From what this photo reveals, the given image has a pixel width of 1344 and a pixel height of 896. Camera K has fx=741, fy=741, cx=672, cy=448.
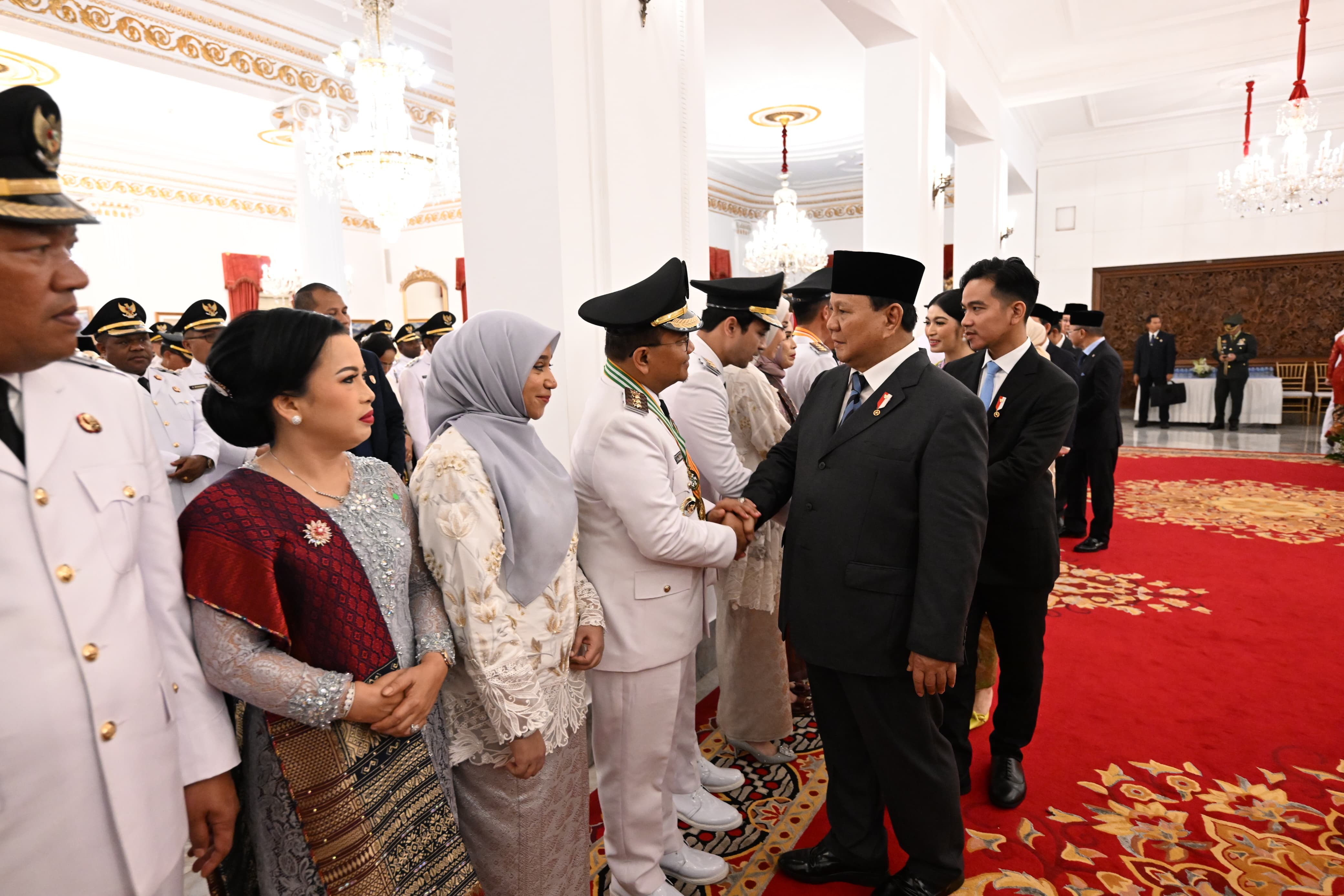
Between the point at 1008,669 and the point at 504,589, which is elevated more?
the point at 504,589

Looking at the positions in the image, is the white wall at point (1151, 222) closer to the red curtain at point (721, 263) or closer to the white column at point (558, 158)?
the red curtain at point (721, 263)

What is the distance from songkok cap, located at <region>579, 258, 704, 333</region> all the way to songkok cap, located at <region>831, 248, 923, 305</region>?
1.29 feet

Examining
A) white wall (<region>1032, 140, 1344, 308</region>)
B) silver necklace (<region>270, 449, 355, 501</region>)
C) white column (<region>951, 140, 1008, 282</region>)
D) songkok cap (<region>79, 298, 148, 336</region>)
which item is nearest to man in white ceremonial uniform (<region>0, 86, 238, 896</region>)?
silver necklace (<region>270, 449, 355, 501</region>)

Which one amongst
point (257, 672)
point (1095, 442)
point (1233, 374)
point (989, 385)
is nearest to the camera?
point (257, 672)

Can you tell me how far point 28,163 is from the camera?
36.9 inches

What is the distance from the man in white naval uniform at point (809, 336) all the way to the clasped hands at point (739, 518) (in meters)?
1.37

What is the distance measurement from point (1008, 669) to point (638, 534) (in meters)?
1.48

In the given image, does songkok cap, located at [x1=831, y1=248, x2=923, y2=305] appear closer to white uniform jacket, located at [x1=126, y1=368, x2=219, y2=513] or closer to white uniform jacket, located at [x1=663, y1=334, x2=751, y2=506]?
white uniform jacket, located at [x1=663, y1=334, x2=751, y2=506]

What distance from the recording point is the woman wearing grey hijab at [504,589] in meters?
1.50

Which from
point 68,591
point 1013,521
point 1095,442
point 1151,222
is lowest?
point 1095,442

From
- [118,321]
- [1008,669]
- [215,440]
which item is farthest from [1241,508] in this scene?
[118,321]

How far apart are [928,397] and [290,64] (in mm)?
6909

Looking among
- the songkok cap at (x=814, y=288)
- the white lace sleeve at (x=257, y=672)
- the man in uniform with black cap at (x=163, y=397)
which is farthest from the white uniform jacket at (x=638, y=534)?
the man in uniform with black cap at (x=163, y=397)

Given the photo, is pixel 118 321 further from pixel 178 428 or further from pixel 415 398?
pixel 415 398
